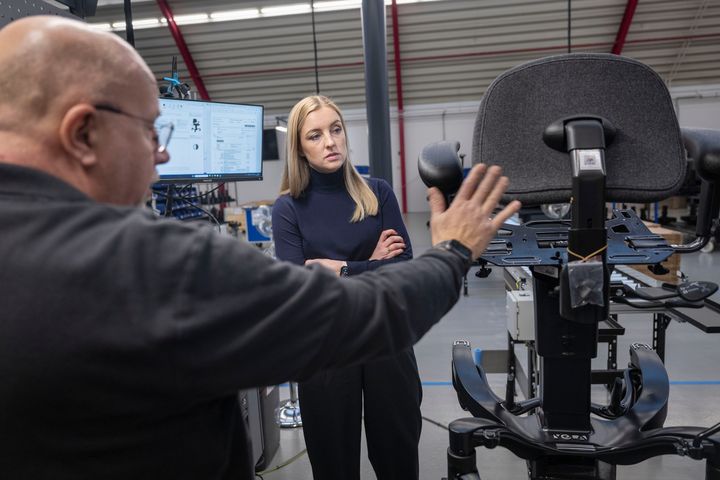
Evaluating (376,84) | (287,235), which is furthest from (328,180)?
(376,84)

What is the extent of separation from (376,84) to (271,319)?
2.36m

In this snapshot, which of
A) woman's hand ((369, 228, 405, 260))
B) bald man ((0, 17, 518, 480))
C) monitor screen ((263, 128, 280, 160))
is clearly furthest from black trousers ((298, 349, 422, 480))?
monitor screen ((263, 128, 280, 160))

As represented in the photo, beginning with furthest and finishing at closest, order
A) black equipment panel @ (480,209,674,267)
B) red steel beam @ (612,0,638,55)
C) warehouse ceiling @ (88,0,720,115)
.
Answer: warehouse ceiling @ (88,0,720,115), red steel beam @ (612,0,638,55), black equipment panel @ (480,209,674,267)

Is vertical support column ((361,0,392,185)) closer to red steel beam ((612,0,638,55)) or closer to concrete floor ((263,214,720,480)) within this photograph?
concrete floor ((263,214,720,480))

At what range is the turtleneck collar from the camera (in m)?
1.73

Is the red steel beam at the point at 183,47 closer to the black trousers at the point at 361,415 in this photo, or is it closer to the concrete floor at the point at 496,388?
the concrete floor at the point at 496,388

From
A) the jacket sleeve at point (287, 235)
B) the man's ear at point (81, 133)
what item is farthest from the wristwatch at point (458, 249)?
the jacket sleeve at point (287, 235)

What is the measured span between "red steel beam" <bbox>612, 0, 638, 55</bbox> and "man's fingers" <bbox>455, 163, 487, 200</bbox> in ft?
30.4

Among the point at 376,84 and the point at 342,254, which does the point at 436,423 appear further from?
the point at 376,84

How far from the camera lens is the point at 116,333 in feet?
1.86

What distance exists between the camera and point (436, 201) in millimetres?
1052

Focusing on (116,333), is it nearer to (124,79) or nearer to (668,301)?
(124,79)

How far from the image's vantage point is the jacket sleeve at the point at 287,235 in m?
1.66

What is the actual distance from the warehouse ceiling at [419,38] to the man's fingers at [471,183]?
332 inches
